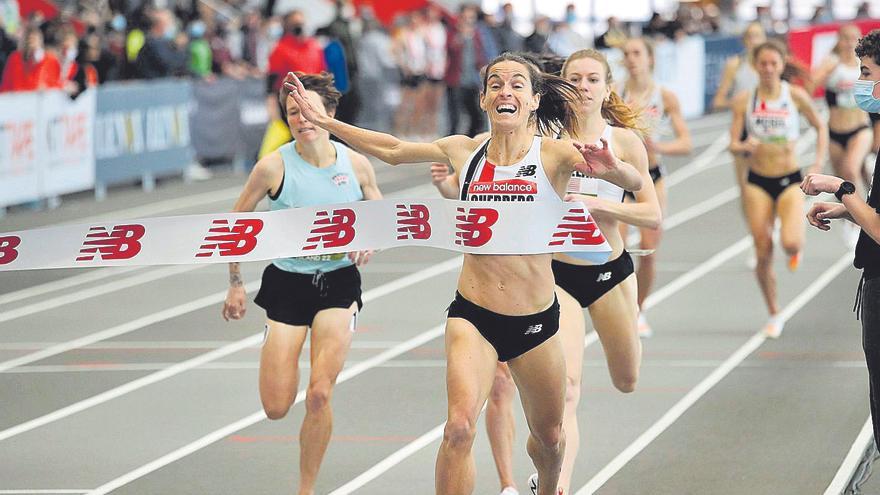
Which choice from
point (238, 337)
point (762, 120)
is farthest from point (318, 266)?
point (762, 120)

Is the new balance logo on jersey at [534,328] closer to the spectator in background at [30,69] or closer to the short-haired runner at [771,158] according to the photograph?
the short-haired runner at [771,158]

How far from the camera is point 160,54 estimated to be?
22.5 metres

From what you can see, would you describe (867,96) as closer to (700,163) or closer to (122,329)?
(122,329)

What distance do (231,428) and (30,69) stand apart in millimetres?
10958

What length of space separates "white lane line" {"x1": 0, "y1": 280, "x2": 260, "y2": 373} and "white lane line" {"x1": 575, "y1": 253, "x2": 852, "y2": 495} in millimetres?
4374

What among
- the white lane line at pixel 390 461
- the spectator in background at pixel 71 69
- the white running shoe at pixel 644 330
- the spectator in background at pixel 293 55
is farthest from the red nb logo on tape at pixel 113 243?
the spectator in background at pixel 71 69

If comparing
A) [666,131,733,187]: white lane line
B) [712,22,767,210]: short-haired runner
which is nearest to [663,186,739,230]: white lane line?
[666,131,733,187]: white lane line

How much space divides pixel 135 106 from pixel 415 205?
1489cm

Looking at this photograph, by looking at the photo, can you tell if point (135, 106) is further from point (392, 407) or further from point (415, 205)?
point (415, 205)

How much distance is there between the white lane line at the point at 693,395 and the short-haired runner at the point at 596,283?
53 centimetres

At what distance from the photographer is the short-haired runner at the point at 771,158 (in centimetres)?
1249

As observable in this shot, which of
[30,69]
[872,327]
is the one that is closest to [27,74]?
[30,69]

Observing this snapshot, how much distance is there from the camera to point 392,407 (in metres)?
10.3

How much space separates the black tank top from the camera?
254 inches
